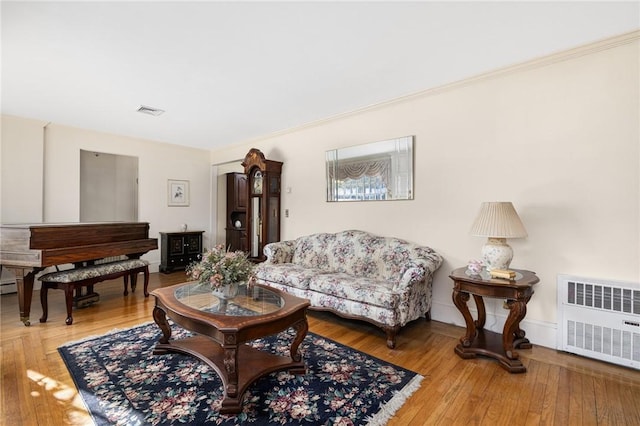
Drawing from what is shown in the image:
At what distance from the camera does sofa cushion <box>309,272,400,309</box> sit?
2576mm

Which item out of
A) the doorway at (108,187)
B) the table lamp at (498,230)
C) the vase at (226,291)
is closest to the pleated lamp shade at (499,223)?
the table lamp at (498,230)

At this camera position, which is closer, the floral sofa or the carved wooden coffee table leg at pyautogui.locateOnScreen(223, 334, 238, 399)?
the carved wooden coffee table leg at pyautogui.locateOnScreen(223, 334, 238, 399)

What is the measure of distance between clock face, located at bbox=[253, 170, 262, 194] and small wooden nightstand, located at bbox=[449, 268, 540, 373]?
329 centimetres

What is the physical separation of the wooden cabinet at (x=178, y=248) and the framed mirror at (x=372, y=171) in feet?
9.77

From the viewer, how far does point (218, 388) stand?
1887mm

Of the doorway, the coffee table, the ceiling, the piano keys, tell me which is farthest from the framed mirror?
the doorway

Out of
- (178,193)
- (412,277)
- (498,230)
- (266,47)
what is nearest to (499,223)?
(498,230)

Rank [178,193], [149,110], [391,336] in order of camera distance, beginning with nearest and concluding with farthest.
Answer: [391,336] < [149,110] < [178,193]

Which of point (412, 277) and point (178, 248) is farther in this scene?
point (178, 248)

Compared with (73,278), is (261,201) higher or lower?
higher

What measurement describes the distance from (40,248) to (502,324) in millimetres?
4503

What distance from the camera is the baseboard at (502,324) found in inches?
99.1

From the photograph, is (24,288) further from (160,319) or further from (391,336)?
(391,336)

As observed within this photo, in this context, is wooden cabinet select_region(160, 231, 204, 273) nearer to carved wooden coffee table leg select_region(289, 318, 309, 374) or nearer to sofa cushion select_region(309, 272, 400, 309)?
sofa cushion select_region(309, 272, 400, 309)
